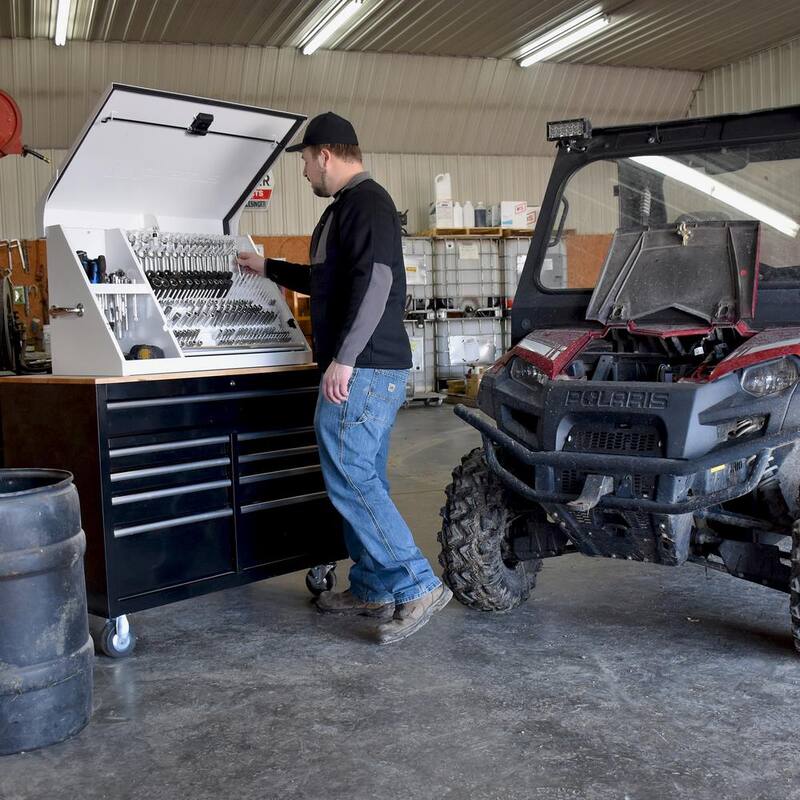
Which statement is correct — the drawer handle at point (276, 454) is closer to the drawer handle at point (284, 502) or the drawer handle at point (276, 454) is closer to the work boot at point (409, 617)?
the drawer handle at point (284, 502)

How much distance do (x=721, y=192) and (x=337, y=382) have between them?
139 cm

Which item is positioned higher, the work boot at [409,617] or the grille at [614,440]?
the grille at [614,440]

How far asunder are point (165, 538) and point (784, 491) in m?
1.80

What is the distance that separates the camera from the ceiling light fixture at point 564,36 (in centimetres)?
1091

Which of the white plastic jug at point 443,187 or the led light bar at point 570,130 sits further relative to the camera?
the white plastic jug at point 443,187

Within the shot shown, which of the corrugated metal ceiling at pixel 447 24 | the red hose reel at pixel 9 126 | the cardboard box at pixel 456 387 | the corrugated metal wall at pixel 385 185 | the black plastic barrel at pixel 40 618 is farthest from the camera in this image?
the corrugated metal wall at pixel 385 185

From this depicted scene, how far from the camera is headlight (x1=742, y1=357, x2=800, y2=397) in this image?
2564 mm

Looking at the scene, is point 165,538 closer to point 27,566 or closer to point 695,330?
point 27,566

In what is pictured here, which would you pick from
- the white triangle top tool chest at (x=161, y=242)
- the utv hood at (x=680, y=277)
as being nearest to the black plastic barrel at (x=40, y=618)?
the white triangle top tool chest at (x=161, y=242)

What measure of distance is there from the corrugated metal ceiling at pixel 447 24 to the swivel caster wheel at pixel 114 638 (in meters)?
7.95

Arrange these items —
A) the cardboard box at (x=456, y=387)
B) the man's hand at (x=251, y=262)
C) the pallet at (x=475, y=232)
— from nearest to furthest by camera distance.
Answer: the man's hand at (x=251, y=262)
the cardboard box at (x=456, y=387)
the pallet at (x=475, y=232)

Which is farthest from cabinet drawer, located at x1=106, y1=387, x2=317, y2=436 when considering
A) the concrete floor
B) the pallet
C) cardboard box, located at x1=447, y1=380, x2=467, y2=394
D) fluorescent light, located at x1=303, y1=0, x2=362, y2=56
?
the pallet

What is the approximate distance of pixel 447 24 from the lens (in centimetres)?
1077

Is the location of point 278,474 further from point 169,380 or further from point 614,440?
point 614,440
